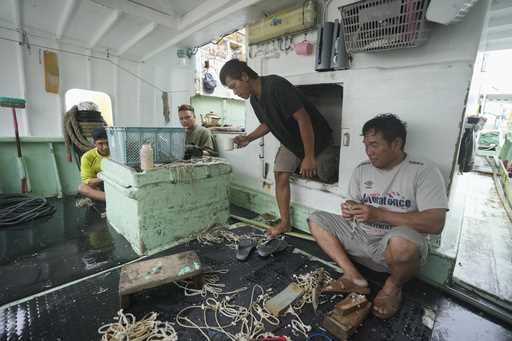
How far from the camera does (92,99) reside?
15.4 feet

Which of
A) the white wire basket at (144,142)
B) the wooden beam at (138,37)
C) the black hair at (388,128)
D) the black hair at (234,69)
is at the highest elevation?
the wooden beam at (138,37)

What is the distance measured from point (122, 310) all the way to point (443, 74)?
8.32 feet

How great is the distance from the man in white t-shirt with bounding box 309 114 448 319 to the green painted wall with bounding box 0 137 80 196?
13.2 ft

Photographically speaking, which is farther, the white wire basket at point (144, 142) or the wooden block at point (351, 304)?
the white wire basket at point (144, 142)

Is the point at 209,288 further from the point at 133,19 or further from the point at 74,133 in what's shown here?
the point at 133,19

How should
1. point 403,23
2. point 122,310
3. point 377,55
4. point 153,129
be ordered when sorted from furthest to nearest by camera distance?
point 153,129, point 377,55, point 403,23, point 122,310

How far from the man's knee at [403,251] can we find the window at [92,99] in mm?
5249

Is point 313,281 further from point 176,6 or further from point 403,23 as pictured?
point 176,6

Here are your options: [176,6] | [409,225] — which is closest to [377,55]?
[409,225]

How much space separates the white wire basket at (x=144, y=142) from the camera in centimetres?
213

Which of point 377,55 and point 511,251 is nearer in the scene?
point 377,55

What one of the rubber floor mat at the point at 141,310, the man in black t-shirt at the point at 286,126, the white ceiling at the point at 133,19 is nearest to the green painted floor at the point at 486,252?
the rubber floor mat at the point at 141,310

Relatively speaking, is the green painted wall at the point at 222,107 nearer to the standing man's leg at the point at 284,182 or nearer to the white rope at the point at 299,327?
the standing man's leg at the point at 284,182

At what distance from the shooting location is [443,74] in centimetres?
163
